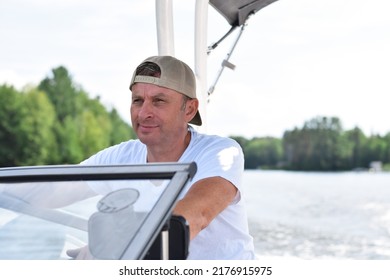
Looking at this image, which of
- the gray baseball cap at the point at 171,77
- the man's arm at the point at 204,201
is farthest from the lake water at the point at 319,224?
the man's arm at the point at 204,201

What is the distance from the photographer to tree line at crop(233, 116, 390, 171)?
42.3 metres

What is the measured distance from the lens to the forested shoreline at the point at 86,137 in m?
39.9

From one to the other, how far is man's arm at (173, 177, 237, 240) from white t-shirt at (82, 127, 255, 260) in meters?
0.03

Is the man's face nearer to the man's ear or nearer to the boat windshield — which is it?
the man's ear

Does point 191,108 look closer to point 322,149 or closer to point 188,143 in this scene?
point 188,143

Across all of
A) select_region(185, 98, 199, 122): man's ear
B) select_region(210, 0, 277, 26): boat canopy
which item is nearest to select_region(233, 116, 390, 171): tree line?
select_region(210, 0, 277, 26): boat canopy

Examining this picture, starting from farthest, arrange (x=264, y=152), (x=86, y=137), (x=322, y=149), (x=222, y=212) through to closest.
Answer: (x=322, y=149) → (x=86, y=137) → (x=264, y=152) → (x=222, y=212)

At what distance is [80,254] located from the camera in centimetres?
123

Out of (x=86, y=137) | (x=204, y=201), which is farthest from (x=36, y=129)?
(x=204, y=201)

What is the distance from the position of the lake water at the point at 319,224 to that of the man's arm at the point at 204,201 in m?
9.04

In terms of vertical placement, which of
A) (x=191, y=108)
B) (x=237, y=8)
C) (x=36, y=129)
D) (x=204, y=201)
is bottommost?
(x=36, y=129)

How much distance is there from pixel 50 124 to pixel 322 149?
629 inches

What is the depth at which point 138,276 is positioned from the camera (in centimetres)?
113

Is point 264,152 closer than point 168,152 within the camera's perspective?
No
